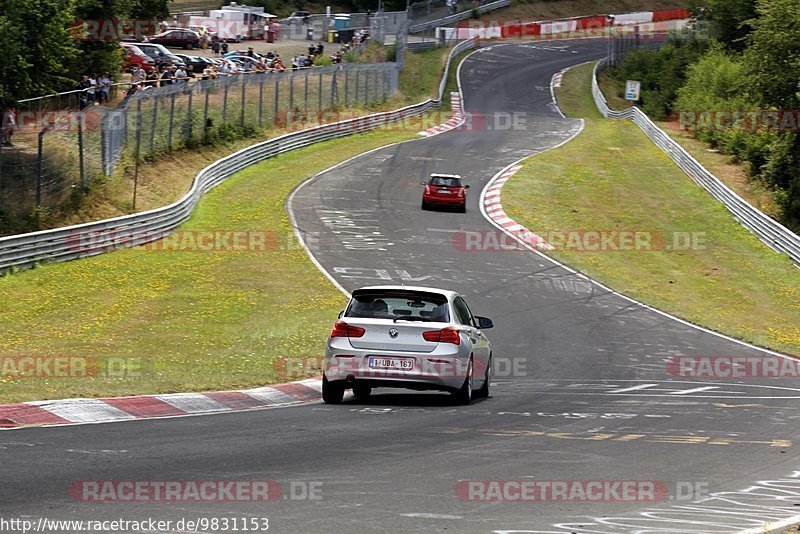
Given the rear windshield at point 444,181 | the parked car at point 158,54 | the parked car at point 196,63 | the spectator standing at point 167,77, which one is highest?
the parked car at point 158,54

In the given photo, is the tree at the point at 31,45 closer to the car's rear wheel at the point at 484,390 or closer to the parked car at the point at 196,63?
the car's rear wheel at the point at 484,390

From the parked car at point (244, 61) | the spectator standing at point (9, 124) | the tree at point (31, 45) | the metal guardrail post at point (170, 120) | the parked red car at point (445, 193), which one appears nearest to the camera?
the spectator standing at point (9, 124)

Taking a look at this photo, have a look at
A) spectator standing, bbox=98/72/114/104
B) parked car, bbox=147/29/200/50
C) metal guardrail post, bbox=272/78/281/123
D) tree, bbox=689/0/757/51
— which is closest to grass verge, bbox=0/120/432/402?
spectator standing, bbox=98/72/114/104

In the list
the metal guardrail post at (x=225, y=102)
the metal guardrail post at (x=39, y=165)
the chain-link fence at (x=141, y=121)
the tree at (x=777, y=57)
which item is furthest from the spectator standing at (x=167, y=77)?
the tree at (x=777, y=57)

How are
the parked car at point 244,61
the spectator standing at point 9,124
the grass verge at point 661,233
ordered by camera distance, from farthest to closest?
the parked car at point 244,61, the grass verge at point 661,233, the spectator standing at point 9,124

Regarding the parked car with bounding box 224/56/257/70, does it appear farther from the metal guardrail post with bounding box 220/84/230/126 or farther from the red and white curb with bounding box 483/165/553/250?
the red and white curb with bounding box 483/165/553/250

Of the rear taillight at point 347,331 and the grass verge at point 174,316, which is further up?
the rear taillight at point 347,331

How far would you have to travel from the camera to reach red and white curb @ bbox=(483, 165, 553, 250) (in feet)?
120

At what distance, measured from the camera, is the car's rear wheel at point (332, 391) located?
14.7 m

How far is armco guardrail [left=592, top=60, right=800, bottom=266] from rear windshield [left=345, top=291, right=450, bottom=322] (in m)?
25.0

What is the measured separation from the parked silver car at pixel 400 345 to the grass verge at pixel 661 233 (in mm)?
12571

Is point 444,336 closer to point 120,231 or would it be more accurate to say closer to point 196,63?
point 120,231

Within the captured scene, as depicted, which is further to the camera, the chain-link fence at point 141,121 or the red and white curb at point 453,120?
the red and white curb at point 453,120

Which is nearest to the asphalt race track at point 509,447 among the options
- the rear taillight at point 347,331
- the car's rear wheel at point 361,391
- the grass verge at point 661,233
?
the car's rear wheel at point 361,391
